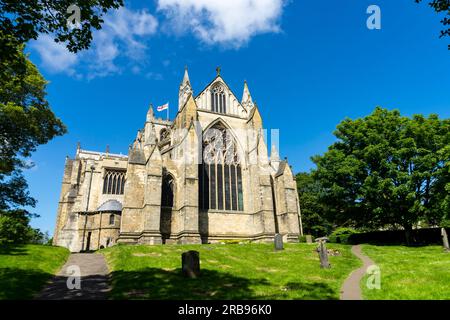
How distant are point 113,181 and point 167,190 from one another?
18.4 m

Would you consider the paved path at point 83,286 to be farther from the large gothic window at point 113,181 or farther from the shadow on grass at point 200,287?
the large gothic window at point 113,181

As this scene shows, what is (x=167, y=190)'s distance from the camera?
26297 millimetres

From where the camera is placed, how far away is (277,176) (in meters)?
29.4

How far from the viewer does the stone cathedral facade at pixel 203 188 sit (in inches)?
946

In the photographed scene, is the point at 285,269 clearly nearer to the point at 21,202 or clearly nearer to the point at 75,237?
the point at 21,202

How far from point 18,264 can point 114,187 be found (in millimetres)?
29434

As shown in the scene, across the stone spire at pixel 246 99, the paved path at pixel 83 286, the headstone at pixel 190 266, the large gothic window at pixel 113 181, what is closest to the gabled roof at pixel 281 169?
the stone spire at pixel 246 99

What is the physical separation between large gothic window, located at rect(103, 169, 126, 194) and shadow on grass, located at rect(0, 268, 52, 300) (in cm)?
3013

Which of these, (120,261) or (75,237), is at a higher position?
(75,237)

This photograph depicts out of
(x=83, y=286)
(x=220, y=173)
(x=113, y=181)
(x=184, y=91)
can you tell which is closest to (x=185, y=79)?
→ (x=184, y=91)

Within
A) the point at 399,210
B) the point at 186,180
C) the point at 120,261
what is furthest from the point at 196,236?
the point at 399,210

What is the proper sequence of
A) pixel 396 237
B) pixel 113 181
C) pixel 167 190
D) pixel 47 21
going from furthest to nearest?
pixel 113 181, pixel 396 237, pixel 167 190, pixel 47 21

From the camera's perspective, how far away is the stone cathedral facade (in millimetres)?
24031

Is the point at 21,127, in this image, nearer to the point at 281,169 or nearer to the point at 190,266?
the point at 190,266
